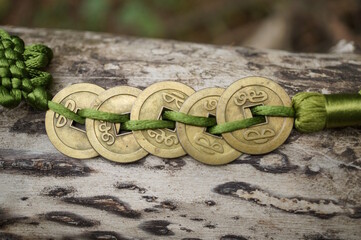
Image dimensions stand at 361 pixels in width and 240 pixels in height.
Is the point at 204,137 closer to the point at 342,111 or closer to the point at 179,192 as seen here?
the point at 179,192

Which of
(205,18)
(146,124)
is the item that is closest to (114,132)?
(146,124)

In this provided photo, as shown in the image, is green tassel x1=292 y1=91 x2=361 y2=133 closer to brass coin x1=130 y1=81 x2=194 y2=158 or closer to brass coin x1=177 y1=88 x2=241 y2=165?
brass coin x1=177 y1=88 x2=241 y2=165

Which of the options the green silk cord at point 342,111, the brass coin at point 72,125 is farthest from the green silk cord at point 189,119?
the green silk cord at point 342,111

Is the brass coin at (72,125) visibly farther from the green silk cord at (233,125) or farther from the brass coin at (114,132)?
the green silk cord at (233,125)

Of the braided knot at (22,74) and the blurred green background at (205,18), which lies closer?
the braided knot at (22,74)

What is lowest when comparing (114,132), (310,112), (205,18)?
(114,132)

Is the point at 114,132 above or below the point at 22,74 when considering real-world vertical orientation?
below
